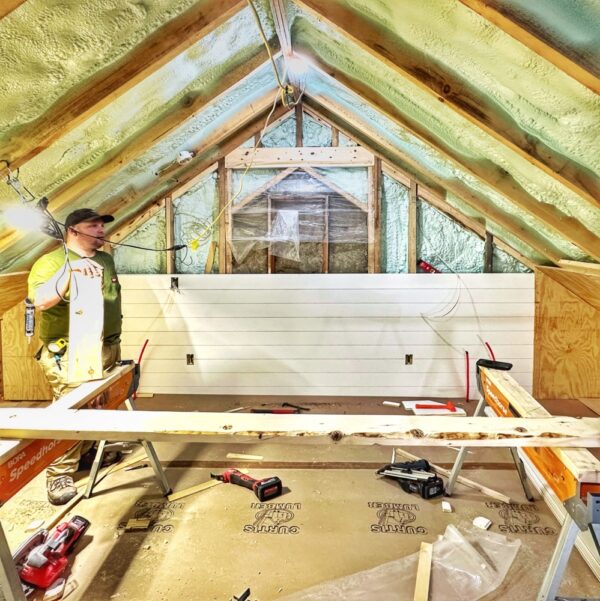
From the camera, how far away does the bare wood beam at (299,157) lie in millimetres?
3797

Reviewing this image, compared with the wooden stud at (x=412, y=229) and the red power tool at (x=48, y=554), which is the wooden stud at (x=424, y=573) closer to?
the red power tool at (x=48, y=554)

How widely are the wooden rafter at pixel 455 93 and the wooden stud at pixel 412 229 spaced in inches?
81.5

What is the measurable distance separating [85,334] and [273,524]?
1.35 m

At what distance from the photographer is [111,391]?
1.96 metres

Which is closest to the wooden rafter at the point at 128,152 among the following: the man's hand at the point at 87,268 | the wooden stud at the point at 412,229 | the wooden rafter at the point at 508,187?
the man's hand at the point at 87,268

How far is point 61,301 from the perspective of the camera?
233 cm

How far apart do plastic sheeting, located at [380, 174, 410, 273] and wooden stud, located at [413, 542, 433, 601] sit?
2.52 metres

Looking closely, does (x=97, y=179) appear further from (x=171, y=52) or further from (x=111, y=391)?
(x=111, y=391)

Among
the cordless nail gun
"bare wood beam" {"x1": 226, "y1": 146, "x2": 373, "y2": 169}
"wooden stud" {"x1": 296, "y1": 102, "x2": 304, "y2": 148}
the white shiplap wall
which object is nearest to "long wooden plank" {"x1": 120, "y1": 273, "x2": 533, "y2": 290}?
the white shiplap wall

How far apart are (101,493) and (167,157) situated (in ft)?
7.47

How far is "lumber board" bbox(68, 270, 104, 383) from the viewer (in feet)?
6.54

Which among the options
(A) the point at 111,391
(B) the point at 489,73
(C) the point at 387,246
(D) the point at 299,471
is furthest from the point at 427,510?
(C) the point at 387,246

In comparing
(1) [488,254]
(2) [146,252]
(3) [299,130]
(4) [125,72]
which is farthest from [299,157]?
(4) [125,72]

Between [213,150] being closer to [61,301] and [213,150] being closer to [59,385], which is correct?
[61,301]
